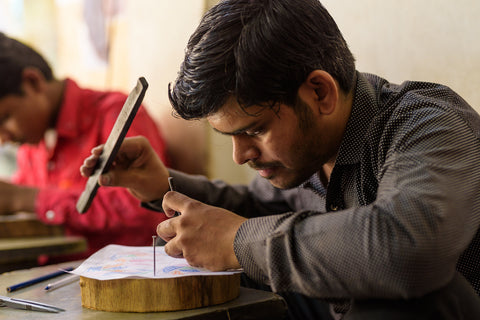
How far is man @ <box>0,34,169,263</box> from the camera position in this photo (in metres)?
1.83

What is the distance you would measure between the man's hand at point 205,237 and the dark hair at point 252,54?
202 mm

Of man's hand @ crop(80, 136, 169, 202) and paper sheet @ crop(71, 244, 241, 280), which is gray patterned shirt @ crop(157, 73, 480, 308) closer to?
paper sheet @ crop(71, 244, 241, 280)

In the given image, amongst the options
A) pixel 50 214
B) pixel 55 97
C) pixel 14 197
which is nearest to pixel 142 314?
pixel 50 214

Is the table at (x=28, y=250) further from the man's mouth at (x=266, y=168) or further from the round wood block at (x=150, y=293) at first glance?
the man's mouth at (x=266, y=168)

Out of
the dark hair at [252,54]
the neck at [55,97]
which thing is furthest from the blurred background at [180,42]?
the dark hair at [252,54]

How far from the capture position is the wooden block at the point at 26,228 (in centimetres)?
175

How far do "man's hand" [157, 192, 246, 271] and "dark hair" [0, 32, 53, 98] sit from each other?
5.21ft

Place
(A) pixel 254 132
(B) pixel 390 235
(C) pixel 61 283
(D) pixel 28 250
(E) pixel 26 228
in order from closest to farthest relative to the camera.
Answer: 1. (B) pixel 390 235
2. (A) pixel 254 132
3. (C) pixel 61 283
4. (D) pixel 28 250
5. (E) pixel 26 228

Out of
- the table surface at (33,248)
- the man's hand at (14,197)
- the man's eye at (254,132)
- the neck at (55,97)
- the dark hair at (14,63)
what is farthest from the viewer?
the neck at (55,97)

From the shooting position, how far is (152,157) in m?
1.27

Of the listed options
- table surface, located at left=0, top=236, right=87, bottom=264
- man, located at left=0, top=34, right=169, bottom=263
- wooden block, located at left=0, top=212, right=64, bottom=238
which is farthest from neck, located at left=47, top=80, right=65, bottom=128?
table surface, located at left=0, top=236, right=87, bottom=264

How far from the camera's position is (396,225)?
650mm

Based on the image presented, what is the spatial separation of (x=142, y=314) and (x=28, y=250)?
34.6 inches

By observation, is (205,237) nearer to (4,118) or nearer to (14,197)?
(14,197)
